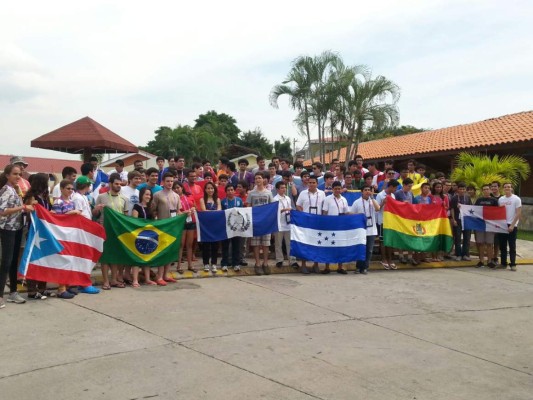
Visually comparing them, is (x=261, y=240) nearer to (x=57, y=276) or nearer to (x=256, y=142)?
(x=57, y=276)

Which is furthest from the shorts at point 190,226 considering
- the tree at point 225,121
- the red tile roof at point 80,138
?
the tree at point 225,121

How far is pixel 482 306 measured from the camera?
26.6 ft

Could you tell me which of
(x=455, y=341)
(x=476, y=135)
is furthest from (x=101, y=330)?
(x=476, y=135)

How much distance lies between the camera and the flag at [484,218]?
11.9 metres

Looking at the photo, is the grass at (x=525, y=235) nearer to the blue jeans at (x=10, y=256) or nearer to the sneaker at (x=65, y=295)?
the sneaker at (x=65, y=295)

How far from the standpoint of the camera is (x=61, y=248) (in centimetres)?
764

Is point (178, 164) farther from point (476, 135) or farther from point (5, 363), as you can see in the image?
point (476, 135)

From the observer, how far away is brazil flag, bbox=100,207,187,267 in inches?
327

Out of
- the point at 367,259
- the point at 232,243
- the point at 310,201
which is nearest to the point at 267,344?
the point at 232,243

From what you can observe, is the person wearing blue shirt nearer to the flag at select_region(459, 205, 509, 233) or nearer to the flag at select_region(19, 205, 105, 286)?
the flag at select_region(19, 205, 105, 286)

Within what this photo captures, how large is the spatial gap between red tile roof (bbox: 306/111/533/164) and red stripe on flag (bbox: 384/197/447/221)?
31.3 ft

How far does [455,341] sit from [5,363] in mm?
4779

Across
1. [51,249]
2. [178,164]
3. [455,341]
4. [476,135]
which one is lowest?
[455,341]

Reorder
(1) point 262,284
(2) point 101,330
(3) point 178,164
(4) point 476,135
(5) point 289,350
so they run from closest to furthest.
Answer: (5) point 289,350
(2) point 101,330
(1) point 262,284
(3) point 178,164
(4) point 476,135
